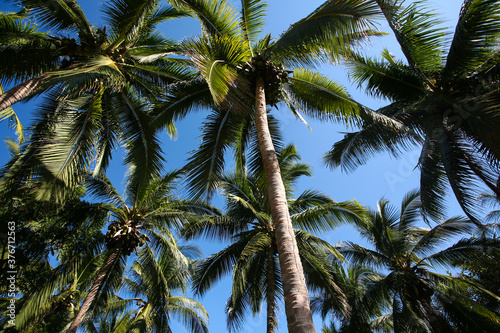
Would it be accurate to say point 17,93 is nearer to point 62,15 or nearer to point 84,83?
point 84,83

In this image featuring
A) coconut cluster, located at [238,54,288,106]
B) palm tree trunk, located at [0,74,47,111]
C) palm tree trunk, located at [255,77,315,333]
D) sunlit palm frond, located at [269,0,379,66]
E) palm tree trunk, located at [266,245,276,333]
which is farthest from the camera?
palm tree trunk, located at [266,245,276,333]

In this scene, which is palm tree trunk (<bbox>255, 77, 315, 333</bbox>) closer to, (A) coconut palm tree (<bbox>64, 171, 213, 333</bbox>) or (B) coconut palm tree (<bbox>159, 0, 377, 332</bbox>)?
Answer: (B) coconut palm tree (<bbox>159, 0, 377, 332</bbox>)

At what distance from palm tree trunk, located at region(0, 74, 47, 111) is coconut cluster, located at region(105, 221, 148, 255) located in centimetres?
554

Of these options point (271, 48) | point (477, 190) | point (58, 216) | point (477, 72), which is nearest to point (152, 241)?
point (58, 216)

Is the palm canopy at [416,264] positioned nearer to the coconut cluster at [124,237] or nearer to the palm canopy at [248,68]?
the palm canopy at [248,68]

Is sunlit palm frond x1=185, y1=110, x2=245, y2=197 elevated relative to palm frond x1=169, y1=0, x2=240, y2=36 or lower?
lower

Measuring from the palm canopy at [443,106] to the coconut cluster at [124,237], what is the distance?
7155 mm

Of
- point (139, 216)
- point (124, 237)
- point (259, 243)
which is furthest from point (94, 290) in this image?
point (259, 243)

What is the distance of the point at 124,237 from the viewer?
1026 centimetres

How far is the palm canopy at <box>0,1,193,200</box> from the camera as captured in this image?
643 cm

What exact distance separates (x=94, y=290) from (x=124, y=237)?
5.96 ft

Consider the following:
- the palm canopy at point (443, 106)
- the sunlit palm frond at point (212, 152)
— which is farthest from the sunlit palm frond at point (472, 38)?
the sunlit palm frond at point (212, 152)

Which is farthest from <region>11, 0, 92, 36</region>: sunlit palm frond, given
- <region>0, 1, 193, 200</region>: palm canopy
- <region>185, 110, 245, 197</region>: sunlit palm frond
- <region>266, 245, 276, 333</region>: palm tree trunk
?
<region>266, 245, 276, 333</region>: palm tree trunk

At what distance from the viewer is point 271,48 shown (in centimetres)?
664
